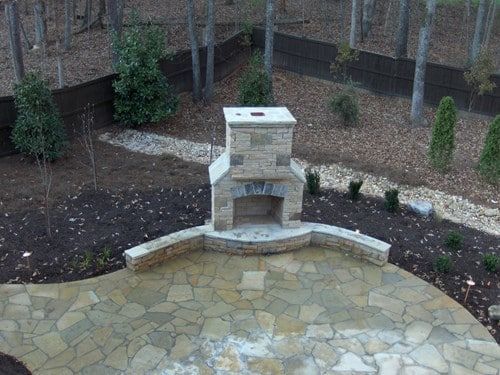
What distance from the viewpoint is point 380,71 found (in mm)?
16656

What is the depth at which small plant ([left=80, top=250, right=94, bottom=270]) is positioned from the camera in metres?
8.03

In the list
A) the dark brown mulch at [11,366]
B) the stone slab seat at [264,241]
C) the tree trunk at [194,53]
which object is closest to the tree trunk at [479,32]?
the tree trunk at [194,53]

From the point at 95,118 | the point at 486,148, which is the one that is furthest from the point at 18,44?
the point at 486,148

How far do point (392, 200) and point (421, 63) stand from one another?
5872 millimetres

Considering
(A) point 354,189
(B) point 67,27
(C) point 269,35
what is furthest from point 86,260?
(B) point 67,27

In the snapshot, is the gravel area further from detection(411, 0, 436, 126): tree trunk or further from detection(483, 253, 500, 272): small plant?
detection(411, 0, 436, 126): tree trunk

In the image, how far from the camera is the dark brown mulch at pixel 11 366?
19.9 ft

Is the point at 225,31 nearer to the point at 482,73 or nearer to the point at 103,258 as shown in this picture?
the point at 482,73

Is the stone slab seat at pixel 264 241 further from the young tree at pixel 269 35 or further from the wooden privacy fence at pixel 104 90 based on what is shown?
the young tree at pixel 269 35

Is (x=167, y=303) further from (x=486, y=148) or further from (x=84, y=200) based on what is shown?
(x=486, y=148)

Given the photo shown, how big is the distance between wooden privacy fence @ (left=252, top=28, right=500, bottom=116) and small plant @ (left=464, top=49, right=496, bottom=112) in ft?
1.74

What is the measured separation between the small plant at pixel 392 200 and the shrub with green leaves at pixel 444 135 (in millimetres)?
2236

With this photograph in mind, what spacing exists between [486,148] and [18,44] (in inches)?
407

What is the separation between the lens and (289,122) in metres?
8.01
